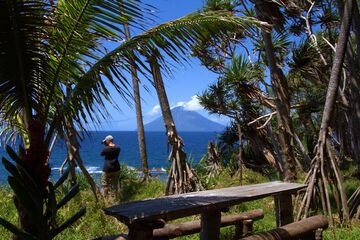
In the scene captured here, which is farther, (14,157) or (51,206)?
(51,206)

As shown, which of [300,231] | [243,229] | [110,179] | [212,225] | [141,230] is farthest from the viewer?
[110,179]

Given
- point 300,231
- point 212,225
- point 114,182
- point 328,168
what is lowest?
point 300,231

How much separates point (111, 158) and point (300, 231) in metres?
4.62

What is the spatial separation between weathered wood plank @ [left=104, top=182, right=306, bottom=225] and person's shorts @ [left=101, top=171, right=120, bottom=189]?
4267 mm

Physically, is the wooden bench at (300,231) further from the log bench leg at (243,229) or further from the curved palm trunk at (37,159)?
the curved palm trunk at (37,159)

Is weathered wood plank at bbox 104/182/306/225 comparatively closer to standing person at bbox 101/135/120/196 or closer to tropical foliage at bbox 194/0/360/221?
tropical foliage at bbox 194/0/360/221

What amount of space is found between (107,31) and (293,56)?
7093 millimetres

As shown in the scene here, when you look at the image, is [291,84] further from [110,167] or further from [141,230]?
[141,230]

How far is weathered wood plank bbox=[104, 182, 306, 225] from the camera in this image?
3156 millimetres

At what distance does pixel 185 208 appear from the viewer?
3371 millimetres

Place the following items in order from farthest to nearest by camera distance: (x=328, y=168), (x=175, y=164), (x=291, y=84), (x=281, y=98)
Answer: (x=291, y=84)
(x=175, y=164)
(x=281, y=98)
(x=328, y=168)

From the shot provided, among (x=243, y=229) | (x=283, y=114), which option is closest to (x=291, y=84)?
(x=283, y=114)

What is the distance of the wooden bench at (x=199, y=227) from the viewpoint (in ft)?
15.3

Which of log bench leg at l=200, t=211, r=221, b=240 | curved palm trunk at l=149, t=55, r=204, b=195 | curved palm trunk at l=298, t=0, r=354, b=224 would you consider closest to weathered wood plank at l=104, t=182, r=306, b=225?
log bench leg at l=200, t=211, r=221, b=240
